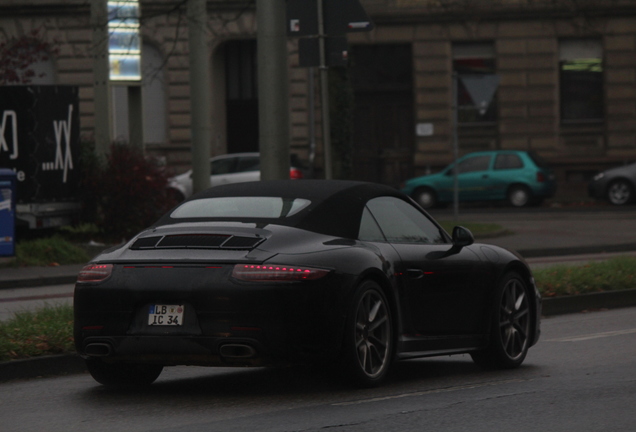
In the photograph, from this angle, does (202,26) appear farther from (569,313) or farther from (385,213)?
(385,213)

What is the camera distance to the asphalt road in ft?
23.3

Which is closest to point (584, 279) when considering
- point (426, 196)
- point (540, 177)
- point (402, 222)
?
point (402, 222)

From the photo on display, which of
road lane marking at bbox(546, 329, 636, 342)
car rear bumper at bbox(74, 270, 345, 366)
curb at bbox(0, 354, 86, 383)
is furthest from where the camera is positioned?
road lane marking at bbox(546, 329, 636, 342)

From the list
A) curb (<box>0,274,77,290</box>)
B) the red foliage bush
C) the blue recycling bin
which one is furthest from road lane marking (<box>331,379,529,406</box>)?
the red foliage bush

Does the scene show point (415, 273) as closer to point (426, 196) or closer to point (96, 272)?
point (96, 272)

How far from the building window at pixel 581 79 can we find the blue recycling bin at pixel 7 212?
23.9m

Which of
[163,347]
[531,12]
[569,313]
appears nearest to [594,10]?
[531,12]

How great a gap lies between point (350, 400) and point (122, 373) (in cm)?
156

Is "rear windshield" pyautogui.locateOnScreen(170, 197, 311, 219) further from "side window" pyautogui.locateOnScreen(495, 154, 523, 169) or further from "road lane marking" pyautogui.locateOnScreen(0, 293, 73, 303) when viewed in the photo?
"side window" pyautogui.locateOnScreen(495, 154, 523, 169)

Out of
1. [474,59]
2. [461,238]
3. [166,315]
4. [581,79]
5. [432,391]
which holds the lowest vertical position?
[432,391]

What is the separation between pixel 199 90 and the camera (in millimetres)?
22141

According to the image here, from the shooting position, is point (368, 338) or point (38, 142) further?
point (38, 142)

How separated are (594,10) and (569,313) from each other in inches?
1037

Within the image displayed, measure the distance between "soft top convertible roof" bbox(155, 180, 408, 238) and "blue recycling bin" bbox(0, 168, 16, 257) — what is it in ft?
34.4
